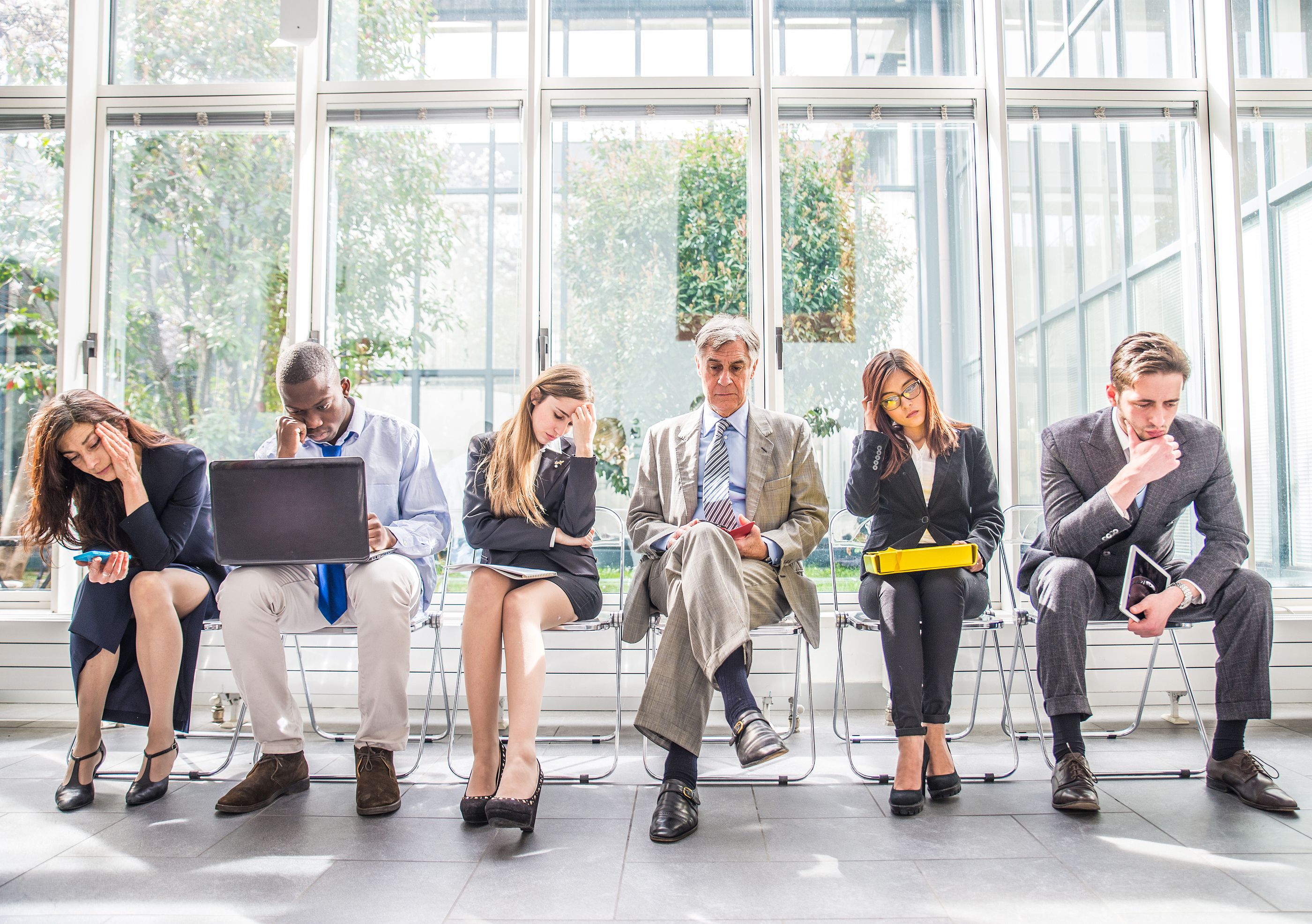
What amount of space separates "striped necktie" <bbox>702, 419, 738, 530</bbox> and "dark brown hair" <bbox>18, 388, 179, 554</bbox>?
1.79 m

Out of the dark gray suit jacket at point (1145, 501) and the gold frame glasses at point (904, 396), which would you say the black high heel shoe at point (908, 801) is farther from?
the gold frame glasses at point (904, 396)

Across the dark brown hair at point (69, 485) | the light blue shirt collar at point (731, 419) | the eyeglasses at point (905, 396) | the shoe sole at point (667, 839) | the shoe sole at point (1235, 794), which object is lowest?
the shoe sole at point (667, 839)

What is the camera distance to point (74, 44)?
389 cm

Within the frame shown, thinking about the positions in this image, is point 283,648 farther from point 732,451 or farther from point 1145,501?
point 1145,501

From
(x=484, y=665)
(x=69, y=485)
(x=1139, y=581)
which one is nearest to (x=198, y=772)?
(x=69, y=485)

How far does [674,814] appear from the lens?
228 centimetres

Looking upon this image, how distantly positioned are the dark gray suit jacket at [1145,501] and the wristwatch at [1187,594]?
5 centimetres

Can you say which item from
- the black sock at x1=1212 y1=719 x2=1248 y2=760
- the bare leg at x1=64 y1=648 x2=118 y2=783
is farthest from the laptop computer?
the black sock at x1=1212 y1=719 x2=1248 y2=760

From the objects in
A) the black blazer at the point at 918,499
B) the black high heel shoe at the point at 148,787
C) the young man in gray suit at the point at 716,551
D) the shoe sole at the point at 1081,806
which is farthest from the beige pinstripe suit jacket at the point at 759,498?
the black high heel shoe at the point at 148,787

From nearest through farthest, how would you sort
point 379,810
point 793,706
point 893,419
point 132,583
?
point 379,810 → point 132,583 → point 893,419 → point 793,706

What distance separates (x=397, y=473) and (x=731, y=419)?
3.82 ft

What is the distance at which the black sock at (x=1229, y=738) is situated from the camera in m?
2.55

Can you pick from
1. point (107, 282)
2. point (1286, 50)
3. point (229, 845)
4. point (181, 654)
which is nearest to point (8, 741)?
point (181, 654)

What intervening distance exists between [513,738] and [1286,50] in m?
4.52
